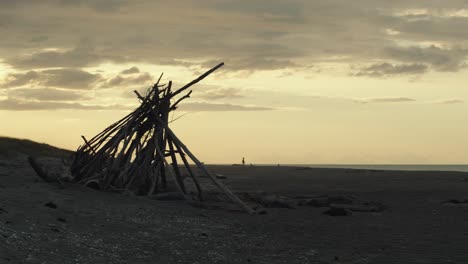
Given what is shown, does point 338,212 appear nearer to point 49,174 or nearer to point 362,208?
point 362,208

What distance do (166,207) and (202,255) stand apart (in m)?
6.02

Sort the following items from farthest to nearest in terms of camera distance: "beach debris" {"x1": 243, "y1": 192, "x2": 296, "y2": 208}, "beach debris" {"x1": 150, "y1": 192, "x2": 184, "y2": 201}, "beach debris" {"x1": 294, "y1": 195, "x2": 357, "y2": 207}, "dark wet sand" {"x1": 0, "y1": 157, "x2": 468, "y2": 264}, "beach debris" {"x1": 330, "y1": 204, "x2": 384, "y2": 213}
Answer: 1. "beach debris" {"x1": 294, "y1": 195, "x2": 357, "y2": 207}
2. "beach debris" {"x1": 243, "y1": 192, "x2": 296, "y2": 208}
3. "beach debris" {"x1": 150, "y1": 192, "x2": 184, "y2": 201}
4. "beach debris" {"x1": 330, "y1": 204, "x2": 384, "y2": 213}
5. "dark wet sand" {"x1": 0, "y1": 157, "x2": 468, "y2": 264}

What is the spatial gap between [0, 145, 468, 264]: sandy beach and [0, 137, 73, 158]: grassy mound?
987 cm

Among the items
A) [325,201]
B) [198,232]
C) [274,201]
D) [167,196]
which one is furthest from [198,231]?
[325,201]

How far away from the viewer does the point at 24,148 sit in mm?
31312

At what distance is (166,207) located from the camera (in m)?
16.3

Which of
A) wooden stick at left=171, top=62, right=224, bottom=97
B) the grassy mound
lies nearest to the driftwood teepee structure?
wooden stick at left=171, top=62, right=224, bottom=97

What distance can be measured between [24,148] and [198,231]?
835 inches

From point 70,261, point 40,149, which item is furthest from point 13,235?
point 40,149

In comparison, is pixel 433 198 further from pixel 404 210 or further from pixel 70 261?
pixel 70 261

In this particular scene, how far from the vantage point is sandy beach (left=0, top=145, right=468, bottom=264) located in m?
9.95

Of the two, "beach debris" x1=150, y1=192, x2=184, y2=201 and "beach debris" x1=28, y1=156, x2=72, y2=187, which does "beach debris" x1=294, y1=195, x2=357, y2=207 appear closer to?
"beach debris" x1=150, y1=192, x2=184, y2=201

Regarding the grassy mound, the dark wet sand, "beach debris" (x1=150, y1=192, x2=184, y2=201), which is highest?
the grassy mound

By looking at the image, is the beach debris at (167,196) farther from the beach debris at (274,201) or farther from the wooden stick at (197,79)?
→ the wooden stick at (197,79)
